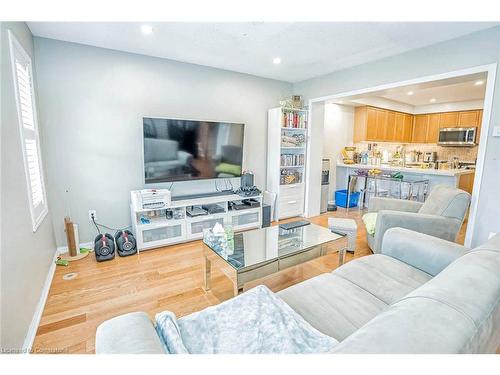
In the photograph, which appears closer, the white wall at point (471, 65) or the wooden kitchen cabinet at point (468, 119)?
the white wall at point (471, 65)

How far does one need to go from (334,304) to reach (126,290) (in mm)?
1753

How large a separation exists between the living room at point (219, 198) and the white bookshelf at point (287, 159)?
0.03 meters

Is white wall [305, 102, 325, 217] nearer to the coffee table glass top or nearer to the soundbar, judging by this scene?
the soundbar

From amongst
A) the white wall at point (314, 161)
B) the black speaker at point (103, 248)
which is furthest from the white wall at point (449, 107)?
the black speaker at point (103, 248)

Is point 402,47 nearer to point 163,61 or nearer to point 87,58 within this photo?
point 163,61

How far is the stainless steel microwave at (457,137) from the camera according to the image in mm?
5734

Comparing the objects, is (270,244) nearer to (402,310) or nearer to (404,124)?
(402,310)

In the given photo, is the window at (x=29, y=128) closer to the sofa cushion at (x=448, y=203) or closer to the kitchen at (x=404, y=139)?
the sofa cushion at (x=448, y=203)

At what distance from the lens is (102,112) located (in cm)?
289

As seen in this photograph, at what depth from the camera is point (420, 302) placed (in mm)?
792

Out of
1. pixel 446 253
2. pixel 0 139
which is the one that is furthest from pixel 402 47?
pixel 0 139

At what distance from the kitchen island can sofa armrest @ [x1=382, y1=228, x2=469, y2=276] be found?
117 inches

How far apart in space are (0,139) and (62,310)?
128cm

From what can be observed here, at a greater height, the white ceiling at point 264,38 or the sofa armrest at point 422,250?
the white ceiling at point 264,38
